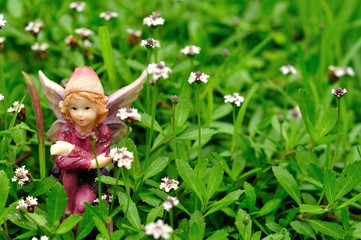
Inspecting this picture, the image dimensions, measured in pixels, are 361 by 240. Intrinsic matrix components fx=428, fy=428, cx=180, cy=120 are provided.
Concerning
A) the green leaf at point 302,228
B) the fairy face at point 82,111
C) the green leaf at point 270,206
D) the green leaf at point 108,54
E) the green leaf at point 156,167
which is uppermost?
the green leaf at point 108,54

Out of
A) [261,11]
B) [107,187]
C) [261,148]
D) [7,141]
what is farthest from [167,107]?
[261,11]

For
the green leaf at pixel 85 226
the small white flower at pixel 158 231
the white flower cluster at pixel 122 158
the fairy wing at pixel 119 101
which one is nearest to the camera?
the small white flower at pixel 158 231

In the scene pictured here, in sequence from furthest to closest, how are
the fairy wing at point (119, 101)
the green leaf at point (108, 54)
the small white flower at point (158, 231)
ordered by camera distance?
the green leaf at point (108, 54), the fairy wing at point (119, 101), the small white flower at point (158, 231)

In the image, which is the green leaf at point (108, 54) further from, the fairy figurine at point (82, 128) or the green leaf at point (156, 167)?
the green leaf at point (156, 167)

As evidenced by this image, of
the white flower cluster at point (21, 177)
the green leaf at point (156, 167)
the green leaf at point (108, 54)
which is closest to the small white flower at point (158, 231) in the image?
the green leaf at point (156, 167)

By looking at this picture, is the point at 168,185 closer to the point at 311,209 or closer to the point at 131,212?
the point at 131,212

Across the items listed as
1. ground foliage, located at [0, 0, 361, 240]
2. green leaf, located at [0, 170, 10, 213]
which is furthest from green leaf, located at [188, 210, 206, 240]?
green leaf, located at [0, 170, 10, 213]

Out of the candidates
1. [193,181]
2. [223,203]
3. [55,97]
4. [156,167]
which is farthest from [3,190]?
[223,203]

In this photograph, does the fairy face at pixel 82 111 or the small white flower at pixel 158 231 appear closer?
the small white flower at pixel 158 231
